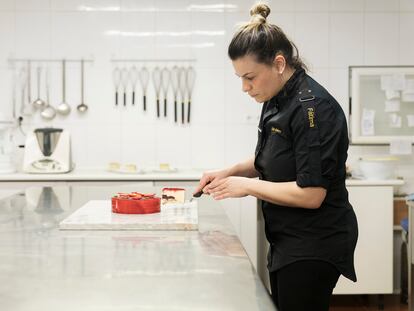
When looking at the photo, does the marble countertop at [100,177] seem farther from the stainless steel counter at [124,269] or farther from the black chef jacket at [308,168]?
the black chef jacket at [308,168]

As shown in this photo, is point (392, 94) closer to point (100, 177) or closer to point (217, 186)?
point (100, 177)

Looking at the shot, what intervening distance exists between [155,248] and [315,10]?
121 inches

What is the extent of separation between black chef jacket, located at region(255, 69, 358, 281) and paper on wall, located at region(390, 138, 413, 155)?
2.54m

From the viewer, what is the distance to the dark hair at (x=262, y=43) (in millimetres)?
1464

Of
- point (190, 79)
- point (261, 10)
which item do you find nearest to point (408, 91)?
point (190, 79)

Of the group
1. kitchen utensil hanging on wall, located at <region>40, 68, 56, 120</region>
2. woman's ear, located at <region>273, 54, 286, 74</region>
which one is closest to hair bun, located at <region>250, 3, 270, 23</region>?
woman's ear, located at <region>273, 54, 286, 74</region>

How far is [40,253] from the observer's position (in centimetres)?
127

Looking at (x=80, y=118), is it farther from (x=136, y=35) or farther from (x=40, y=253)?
(x=40, y=253)

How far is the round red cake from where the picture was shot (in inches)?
69.2

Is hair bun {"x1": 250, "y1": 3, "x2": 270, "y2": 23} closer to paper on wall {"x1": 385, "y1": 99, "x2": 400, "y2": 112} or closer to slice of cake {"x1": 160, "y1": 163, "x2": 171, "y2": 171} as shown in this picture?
slice of cake {"x1": 160, "y1": 163, "x2": 171, "y2": 171}

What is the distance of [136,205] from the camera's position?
1.75 metres

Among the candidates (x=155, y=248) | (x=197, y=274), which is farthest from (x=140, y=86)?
(x=197, y=274)

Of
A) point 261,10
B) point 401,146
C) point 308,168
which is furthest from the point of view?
point 401,146

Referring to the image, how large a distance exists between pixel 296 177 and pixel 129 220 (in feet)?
1.81
